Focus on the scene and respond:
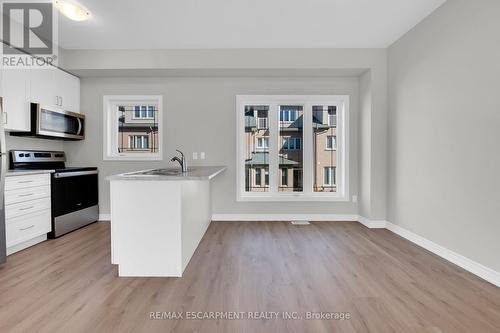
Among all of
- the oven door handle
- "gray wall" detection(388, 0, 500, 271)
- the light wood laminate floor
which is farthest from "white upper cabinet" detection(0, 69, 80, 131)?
"gray wall" detection(388, 0, 500, 271)

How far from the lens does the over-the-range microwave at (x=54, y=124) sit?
3.28 meters

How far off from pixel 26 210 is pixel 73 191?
69 cm

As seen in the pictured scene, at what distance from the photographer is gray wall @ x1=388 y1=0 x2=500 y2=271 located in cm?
220

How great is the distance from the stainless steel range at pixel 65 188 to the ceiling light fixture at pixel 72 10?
1870 mm

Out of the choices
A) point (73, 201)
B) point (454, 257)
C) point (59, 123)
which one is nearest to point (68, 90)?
point (59, 123)

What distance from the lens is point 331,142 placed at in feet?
14.4

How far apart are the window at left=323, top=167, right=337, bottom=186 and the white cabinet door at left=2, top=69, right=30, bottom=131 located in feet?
14.2

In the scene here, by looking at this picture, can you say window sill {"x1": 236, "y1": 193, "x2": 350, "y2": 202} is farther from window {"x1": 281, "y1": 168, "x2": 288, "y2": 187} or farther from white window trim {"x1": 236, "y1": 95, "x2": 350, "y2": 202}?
window {"x1": 281, "y1": 168, "x2": 288, "y2": 187}

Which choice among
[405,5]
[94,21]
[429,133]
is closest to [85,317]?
[94,21]

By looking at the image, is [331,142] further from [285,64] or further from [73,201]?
[73,201]

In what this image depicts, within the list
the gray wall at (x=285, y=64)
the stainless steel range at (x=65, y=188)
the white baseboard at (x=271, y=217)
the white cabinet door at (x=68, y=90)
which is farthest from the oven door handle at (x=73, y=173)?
the white baseboard at (x=271, y=217)

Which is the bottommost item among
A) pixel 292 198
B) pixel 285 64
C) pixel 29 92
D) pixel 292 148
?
pixel 292 198

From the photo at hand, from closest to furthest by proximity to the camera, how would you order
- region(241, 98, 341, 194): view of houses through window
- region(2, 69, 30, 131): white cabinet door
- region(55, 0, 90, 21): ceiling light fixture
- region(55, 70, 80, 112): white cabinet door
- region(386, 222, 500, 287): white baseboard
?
region(386, 222, 500, 287): white baseboard → region(55, 0, 90, 21): ceiling light fixture → region(2, 69, 30, 131): white cabinet door → region(55, 70, 80, 112): white cabinet door → region(241, 98, 341, 194): view of houses through window

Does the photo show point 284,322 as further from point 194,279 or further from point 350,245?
point 350,245
